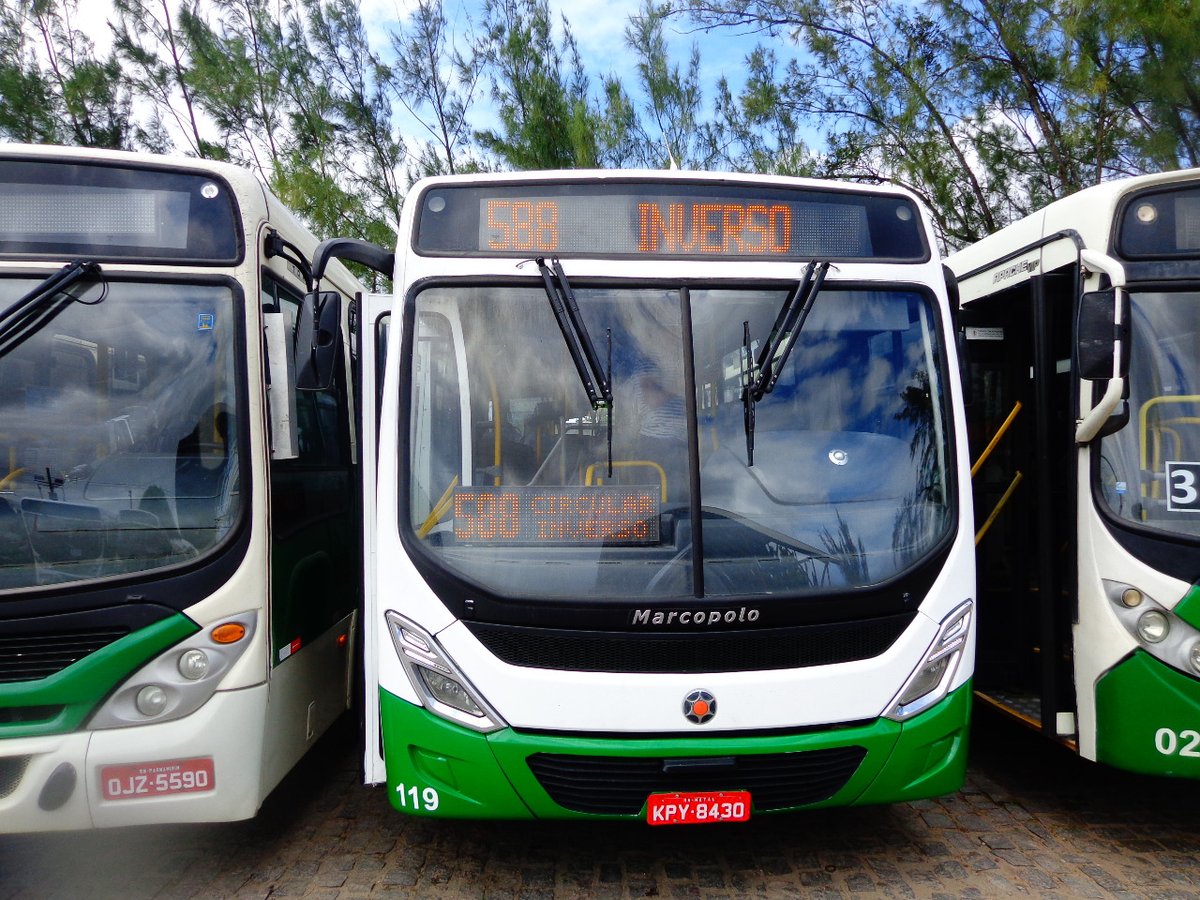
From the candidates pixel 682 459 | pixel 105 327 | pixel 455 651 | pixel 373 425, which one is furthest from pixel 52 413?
pixel 682 459

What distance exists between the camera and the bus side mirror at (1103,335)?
3.67m

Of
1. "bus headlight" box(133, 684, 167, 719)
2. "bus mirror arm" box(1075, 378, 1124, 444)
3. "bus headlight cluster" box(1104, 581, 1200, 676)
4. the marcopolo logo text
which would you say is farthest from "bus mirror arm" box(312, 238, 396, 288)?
"bus headlight cluster" box(1104, 581, 1200, 676)

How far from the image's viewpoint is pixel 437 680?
345 cm

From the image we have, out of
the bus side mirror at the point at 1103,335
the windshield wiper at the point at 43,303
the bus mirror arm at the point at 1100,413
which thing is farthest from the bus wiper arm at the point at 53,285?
the bus mirror arm at the point at 1100,413

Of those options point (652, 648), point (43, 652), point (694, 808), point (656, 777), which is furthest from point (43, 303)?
point (694, 808)

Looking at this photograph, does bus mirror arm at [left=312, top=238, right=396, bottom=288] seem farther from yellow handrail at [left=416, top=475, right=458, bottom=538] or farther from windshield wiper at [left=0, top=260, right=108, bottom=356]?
yellow handrail at [left=416, top=475, right=458, bottom=538]

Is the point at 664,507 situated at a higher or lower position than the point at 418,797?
higher

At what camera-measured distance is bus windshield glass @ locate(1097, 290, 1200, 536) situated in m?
3.88

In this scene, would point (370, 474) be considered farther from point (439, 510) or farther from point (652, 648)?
point (652, 648)

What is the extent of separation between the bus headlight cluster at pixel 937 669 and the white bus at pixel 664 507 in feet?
0.04

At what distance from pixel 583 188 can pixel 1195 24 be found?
7.45 m

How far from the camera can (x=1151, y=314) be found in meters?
3.99

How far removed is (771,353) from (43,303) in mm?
2650

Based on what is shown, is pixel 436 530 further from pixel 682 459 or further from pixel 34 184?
pixel 34 184
